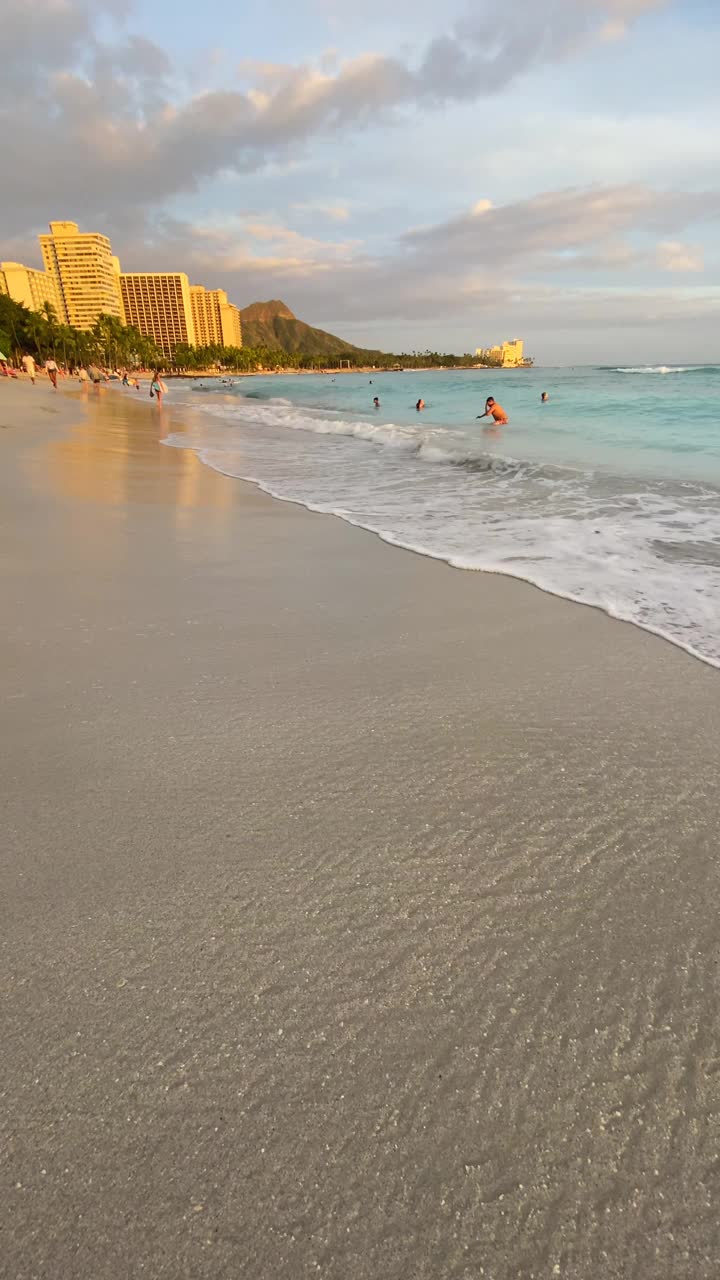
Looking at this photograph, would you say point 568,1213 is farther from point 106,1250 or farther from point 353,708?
point 353,708

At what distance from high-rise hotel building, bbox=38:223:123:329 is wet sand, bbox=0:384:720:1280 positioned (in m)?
229

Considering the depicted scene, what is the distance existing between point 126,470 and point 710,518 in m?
8.38

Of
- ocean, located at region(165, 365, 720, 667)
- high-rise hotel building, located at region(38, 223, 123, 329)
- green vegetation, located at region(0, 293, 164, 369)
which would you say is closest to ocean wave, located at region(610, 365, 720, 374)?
ocean, located at region(165, 365, 720, 667)

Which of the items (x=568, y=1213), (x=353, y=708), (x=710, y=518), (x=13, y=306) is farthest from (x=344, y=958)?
(x=13, y=306)

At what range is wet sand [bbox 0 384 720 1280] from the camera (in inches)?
41.5

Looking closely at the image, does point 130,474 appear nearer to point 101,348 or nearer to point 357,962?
point 357,962

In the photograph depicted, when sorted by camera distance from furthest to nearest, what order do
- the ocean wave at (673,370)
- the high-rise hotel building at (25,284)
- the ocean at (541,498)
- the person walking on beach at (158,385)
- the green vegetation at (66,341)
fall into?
the high-rise hotel building at (25,284) → the ocean wave at (673,370) → the green vegetation at (66,341) → the person walking on beach at (158,385) → the ocean at (541,498)

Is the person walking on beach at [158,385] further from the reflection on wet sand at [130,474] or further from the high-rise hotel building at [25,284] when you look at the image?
the high-rise hotel building at [25,284]

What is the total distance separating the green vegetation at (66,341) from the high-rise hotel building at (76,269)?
8302 centimetres

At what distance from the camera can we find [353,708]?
2676 millimetres

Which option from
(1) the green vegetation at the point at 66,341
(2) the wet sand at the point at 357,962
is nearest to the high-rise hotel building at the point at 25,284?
(1) the green vegetation at the point at 66,341

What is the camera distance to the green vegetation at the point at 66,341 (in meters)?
75.2

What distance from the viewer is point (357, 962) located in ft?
4.96

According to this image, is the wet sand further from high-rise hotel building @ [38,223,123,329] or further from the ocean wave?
high-rise hotel building @ [38,223,123,329]
